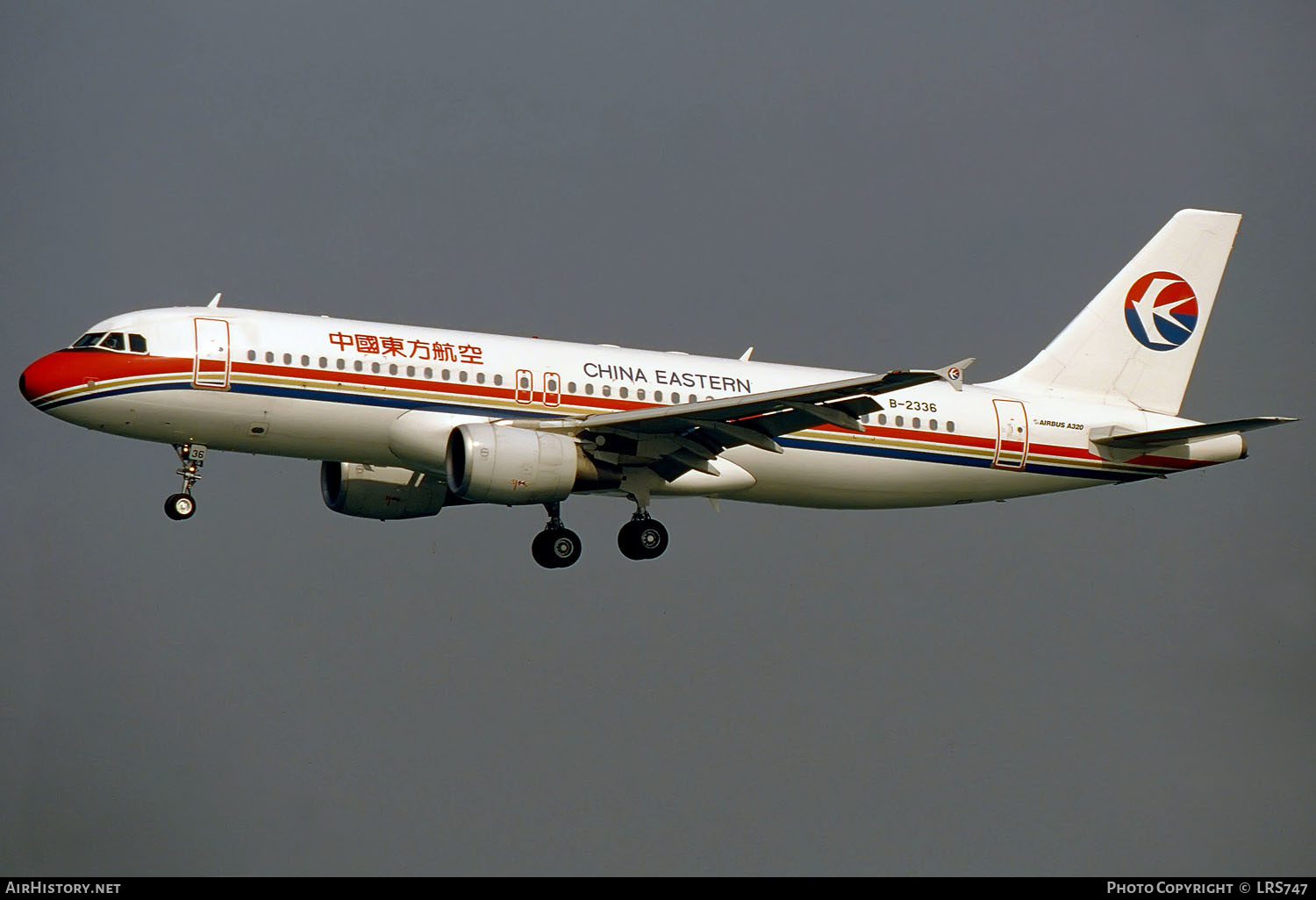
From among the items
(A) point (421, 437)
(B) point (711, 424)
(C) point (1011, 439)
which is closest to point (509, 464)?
(A) point (421, 437)

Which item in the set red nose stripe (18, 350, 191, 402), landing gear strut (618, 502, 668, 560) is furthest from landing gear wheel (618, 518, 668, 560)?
red nose stripe (18, 350, 191, 402)

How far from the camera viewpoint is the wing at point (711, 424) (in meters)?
34.1

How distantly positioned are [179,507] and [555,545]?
8181mm

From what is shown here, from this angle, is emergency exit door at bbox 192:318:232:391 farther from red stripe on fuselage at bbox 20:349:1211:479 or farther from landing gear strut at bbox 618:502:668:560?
landing gear strut at bbox 618:502:668:560

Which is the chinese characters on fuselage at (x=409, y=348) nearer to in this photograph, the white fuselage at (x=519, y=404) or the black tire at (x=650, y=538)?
the white fuselage at (x=519, y=404)

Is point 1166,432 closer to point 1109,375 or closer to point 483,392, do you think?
point 1109,375

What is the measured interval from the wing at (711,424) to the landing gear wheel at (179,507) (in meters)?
7.44

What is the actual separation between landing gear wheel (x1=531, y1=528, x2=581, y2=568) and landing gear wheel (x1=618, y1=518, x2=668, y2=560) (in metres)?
1.12

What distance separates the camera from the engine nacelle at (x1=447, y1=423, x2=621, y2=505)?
34.4 metres

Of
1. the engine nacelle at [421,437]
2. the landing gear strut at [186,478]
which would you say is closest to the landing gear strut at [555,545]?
→ the engine nacelle at [421,437]

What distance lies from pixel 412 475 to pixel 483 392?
15.6 ft

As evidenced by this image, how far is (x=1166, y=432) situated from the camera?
40.6m
